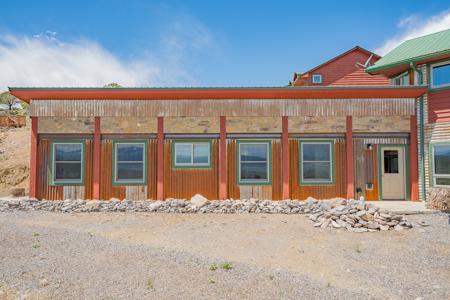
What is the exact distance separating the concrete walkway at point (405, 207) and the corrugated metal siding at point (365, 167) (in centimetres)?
55

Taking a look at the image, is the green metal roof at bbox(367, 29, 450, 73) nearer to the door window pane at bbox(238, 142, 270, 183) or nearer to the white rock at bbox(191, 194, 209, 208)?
the door window pane at bbox(238, 142, 270, 183)

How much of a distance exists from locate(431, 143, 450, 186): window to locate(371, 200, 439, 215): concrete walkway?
1.04 m

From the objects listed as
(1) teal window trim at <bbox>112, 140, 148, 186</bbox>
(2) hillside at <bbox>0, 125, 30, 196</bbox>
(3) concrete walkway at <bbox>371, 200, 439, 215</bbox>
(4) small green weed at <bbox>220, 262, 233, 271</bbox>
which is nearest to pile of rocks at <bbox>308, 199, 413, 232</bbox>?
(3) concrete walkway at <bbox>371, 200, 439, 215</bbox>

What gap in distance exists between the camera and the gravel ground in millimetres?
4289

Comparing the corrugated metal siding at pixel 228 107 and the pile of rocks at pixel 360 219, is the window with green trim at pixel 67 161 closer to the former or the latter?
the corrugated metal siding at pixel 228 107

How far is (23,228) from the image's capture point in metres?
7.95

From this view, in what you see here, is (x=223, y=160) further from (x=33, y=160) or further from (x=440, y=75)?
(x=440, y=75)

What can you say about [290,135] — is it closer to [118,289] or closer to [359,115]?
[359,115]

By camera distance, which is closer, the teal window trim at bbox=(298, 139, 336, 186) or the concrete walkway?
the concrete walkway

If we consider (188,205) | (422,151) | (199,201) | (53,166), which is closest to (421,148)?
(422,151)

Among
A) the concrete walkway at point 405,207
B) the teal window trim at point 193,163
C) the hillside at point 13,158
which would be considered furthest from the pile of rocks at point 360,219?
the hillside at point 13,158

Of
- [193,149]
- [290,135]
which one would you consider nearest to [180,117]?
[193,149]

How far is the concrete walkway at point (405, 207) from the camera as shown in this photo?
9375mm

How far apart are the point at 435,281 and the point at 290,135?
7372 millimetres
